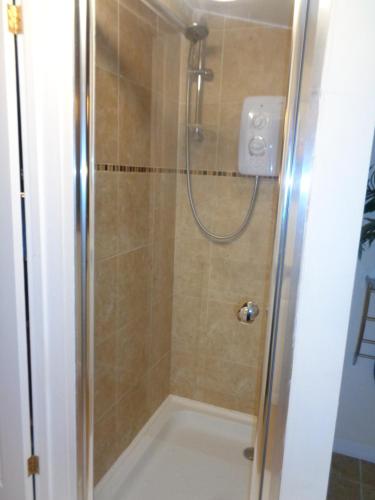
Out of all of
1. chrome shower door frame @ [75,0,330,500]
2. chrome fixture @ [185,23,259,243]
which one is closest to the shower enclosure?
chrome fixture @ [185,23,259,243]

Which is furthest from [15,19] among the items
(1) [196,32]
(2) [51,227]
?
(1) [196,32]

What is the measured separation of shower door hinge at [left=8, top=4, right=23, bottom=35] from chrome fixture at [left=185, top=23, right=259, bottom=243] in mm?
976

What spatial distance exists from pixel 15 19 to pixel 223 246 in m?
1.32

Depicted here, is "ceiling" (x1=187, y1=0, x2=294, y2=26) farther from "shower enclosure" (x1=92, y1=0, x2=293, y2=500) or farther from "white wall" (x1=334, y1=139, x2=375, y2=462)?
"white wall" (x1=334, y1=139, x2=375, y2=462)

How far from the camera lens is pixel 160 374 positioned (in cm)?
207

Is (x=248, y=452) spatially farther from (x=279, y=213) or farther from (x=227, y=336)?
(x=279, y=213)

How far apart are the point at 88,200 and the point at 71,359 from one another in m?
0.51

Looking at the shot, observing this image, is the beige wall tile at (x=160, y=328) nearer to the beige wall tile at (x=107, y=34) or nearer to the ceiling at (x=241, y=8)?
the beige wall tile at (x=107, y=34)

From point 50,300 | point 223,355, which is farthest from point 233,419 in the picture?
point 50,300

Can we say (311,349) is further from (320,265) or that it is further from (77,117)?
(77,117)

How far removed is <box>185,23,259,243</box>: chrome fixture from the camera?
1766 millimetres

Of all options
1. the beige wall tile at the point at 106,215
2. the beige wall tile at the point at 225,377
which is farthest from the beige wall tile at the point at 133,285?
the beige wall tile at the point at 225,377

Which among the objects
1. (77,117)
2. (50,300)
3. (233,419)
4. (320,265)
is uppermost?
(77,117)

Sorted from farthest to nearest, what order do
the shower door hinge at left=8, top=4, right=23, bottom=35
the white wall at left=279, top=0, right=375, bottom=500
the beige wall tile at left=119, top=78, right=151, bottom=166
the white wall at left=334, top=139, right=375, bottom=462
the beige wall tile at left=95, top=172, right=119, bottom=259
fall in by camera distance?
the white wall at left=334, top=139, right=375, bottom=462
the beige wall tile at left=119, top=78, right=151, bottom=166
the beige wall tile at left=95, top=172, right=119, bottom=259
the shower door hinge at left=8, top=4, right=23, bottom=35
the white wall at left=279, top=0, right=375, bottom=500
